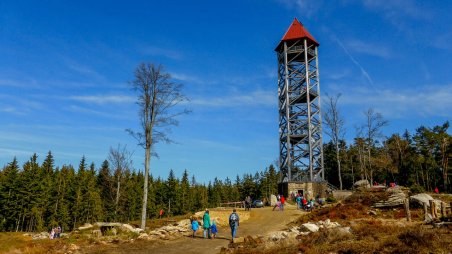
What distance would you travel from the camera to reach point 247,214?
99.1 ft

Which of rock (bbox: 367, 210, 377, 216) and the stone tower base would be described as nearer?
rock (bbox: 367, 210, 377, 216)

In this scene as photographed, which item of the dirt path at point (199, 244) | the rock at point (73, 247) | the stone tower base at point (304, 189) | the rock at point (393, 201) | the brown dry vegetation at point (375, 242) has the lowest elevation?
the dirt path at point (199, 244)

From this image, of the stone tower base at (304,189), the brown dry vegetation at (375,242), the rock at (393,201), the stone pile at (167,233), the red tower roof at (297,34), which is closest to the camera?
the brown dry vegetation at (375,242)

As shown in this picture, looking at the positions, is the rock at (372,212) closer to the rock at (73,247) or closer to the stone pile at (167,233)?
the stone pile at (167,233)

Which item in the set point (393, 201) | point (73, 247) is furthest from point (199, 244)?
point (393, 201)

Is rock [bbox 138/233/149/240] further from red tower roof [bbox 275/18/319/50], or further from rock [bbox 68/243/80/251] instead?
red tower roof [bbox 275/18/319/50]

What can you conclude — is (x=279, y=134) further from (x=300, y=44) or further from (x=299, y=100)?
(x=300, y=44)

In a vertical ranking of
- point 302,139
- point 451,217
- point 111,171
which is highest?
point 302,139

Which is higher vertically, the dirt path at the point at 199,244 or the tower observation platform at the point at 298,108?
the tower observation platform at the point at 298,108

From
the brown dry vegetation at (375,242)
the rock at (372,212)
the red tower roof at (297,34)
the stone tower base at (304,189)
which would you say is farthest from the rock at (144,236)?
the red tower roof at (297,34)

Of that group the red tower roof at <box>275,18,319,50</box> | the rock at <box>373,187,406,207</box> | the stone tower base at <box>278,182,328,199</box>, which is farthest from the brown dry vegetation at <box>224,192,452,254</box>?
the red tower roof at <box>275,18,319,50</box>

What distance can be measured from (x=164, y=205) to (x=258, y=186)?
30.4 m

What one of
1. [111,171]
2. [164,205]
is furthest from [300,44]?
[164,205]

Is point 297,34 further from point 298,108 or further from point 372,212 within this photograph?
point 372,212
